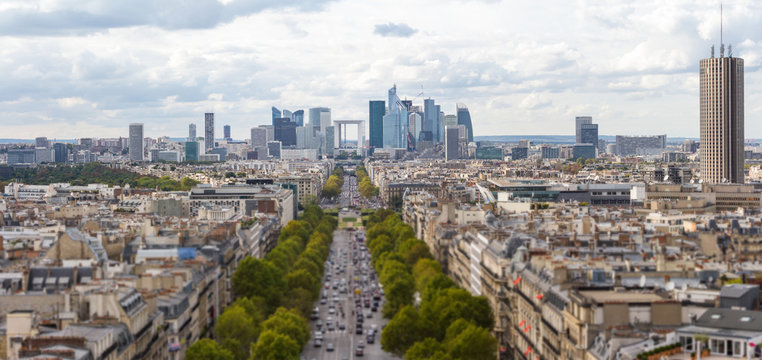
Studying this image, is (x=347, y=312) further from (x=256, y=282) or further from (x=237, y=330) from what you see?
(x=237, y=330)

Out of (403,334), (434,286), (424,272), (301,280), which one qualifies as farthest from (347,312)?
(403,334)

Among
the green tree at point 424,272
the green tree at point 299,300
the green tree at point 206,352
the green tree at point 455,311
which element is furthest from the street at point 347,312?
the green tree at point 206,352

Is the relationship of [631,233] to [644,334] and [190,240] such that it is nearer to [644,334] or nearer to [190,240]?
[190,240]

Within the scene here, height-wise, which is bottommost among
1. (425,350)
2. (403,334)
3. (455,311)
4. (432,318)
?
(403,334)

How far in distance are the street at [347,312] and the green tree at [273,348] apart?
33.5 feet

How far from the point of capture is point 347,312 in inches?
4023

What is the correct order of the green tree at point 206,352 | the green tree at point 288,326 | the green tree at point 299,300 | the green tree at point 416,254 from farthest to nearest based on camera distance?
the green tree at point 416,254
the green tree at point 299,300
the green tree at point 288,326
the green tree at point 206,352

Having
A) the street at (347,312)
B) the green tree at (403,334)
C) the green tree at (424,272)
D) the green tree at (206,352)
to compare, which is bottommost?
the street at (347,312)

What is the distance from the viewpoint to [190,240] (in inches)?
3853

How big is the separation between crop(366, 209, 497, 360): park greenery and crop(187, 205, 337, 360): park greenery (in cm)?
620

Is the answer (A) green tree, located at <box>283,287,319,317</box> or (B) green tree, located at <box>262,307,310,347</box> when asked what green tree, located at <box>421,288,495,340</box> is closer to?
(B) green tree, located at <box>262,307,310,347</box>

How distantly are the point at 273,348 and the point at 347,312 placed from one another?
1268 inches

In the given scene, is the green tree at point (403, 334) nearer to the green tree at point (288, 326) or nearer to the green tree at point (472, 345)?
the green tree at point (288, 326)

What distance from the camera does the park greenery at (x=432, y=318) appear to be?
67.9m
